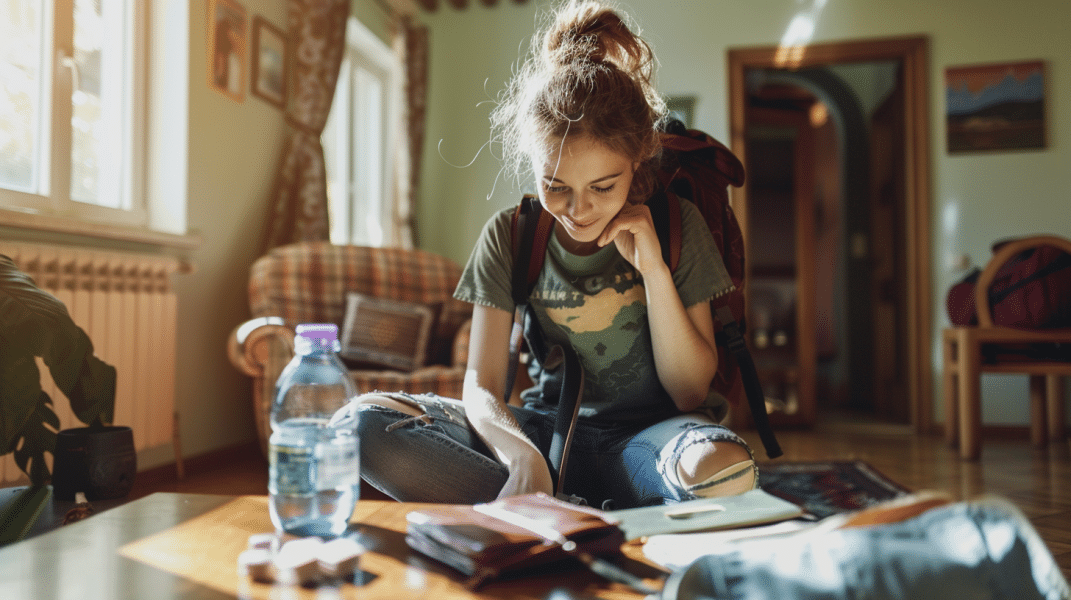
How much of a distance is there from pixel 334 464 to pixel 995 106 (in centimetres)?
420

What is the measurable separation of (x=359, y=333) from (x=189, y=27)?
1188 mm

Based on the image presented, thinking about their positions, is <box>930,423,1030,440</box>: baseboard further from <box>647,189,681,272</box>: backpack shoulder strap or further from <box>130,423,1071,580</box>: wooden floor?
<box>647,189,681,272</box>: backpack shoulder strap

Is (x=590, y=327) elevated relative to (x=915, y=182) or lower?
lower

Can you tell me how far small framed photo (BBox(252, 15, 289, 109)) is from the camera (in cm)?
296

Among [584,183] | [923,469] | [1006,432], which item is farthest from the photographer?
[1006,432]

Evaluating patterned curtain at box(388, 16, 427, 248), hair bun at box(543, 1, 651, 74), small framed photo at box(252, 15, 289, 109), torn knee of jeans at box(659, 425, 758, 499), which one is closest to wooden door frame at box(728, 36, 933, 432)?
patterned curtain at box(388, 16, 427, 248)

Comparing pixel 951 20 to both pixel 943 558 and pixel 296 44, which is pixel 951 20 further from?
pixel 943 558

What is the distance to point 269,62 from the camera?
10.0 ft

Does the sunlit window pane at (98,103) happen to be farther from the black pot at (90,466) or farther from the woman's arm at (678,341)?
the woman's arm at (678,341)

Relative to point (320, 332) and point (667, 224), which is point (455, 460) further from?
point (667, 224)

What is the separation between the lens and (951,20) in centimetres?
391

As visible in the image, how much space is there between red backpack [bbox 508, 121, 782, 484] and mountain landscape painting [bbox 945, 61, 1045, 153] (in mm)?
3138

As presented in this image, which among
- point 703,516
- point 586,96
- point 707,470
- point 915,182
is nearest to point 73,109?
point 586,96

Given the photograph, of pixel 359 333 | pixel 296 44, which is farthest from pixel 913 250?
pixel 296 44
